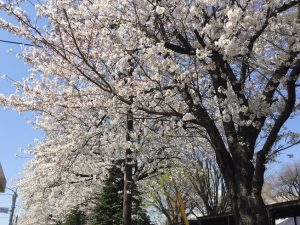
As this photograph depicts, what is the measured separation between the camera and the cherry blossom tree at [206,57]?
802 cm

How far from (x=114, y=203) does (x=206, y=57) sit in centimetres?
1256

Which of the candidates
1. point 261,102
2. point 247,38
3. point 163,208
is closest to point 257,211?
point 261,102

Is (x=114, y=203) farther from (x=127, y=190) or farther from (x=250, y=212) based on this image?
(x=250, y=212)

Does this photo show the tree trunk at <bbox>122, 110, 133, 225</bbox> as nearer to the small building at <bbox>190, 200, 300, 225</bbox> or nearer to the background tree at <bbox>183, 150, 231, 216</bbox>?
the small building at <bbox>190, 200, 300, 225</bbox>

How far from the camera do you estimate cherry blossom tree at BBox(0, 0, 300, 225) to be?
26.3 ft

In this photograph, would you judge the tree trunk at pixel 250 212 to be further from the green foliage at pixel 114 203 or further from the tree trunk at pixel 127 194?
the green foliage at pixel 114 203

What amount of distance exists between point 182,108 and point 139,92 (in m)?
1.02

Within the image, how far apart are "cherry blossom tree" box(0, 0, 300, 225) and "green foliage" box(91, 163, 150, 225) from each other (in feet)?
29.9

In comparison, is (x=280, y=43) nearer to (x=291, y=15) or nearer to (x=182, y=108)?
(x=291, y=15)

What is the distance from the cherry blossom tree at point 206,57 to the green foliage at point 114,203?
9.12 meters

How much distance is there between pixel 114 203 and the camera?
19.2 meters

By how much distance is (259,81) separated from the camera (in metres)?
10.1

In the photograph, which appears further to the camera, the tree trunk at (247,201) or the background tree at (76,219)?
the background tree at (76,219)

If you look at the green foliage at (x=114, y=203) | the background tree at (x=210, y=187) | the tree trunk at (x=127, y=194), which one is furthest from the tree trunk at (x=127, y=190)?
the background tree at (x=210, y=187)
